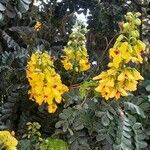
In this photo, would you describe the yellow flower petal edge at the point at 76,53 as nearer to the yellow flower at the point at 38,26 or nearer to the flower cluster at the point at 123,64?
the flower cluster at the point at 123,64

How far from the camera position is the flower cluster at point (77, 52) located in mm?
2352

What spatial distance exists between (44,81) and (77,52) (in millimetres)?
213

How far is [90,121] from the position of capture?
224cm

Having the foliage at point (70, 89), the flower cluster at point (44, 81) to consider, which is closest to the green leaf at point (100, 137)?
the foliage at point (70, 89)

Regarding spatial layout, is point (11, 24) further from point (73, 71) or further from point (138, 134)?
point (138, 134)

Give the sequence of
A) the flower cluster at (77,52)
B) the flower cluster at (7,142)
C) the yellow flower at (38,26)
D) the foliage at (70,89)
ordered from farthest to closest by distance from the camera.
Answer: the yellow flower at (38,26) < the flower cluster at (77,52) < the foliage at (70,89) < the flower cluster at (7,142)

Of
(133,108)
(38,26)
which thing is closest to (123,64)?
(133,108)

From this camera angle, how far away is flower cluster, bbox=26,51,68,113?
231 centimetres

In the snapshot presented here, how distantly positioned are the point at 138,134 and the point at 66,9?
52.1 inches

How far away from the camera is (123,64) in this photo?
7.06ft

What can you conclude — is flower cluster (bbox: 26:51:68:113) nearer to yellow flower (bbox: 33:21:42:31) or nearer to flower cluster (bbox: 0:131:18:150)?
flower cluster (bbox: 0:131:18:150)

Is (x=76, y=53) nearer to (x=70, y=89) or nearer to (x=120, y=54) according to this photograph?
(x=70, y=89)

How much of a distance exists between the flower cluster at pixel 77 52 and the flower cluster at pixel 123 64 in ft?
0.83

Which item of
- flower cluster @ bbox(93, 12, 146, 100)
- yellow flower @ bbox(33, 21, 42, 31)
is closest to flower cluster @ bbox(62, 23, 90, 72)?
flower cluster @ bbox(93, 12, 146, 100)
